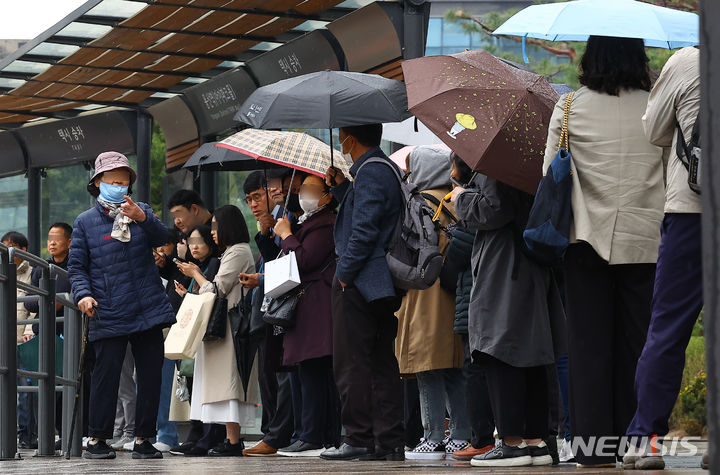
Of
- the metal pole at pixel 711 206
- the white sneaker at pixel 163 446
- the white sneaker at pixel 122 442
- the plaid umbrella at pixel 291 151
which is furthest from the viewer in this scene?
the white sneaker at pixel 122 442

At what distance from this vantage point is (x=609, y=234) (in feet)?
15.9

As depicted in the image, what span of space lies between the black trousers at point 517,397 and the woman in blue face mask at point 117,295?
9.02 feet

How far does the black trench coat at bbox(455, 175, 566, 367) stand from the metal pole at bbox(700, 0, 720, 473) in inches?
152

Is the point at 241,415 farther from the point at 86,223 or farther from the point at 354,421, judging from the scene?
the point at 354,421

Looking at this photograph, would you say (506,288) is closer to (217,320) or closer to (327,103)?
(327,103)

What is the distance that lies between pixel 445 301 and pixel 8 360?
8.02 feet

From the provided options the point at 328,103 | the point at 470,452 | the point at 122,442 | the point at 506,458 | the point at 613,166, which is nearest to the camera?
the point at 613,166

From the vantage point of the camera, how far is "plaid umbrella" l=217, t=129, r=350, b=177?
8.01 metres

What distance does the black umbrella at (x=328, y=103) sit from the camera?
663 centimetres

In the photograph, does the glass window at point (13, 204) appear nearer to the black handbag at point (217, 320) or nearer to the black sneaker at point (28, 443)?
the black sneaker at point (28, 443)

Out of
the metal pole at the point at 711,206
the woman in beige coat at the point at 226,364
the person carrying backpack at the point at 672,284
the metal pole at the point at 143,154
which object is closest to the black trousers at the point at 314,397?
the woman in beige coat at the point at 226,364

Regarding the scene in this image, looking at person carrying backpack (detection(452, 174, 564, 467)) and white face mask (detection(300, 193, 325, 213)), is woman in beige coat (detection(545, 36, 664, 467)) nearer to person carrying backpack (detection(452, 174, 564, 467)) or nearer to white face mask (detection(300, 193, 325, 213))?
person carrying backpack (detection(452, 174, 564, 467))

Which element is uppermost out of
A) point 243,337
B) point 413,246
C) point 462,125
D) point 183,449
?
point 462,125

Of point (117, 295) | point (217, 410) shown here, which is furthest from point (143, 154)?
point (117, 295)
